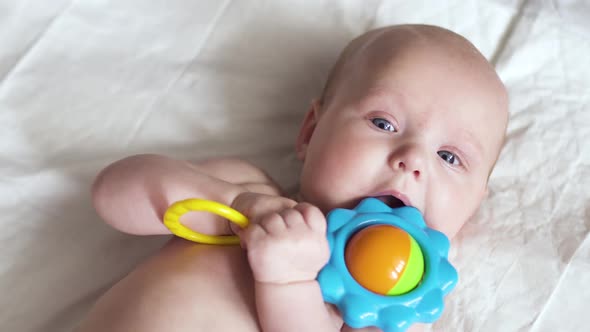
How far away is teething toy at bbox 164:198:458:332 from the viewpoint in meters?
0.96

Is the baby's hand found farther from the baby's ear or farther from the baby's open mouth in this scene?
the baby's ear

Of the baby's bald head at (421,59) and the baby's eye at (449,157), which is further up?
the baby's bald head at (421,59)

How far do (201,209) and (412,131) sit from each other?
418 millimetres

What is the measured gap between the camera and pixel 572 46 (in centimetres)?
159

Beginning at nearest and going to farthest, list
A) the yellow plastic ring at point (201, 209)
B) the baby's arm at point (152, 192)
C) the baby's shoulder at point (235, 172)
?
the yellow plastic ring at point (201, 209), the baby's arm at point (152, 192), the baby's shoulder at point (235, 172)

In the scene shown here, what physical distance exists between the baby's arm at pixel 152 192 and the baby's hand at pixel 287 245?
14cm

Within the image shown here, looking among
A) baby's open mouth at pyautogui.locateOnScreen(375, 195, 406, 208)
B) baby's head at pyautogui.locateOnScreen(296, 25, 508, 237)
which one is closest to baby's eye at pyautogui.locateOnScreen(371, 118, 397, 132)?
baby's head at pyautogui.locateOnScreen(296, 25, 508, 237)

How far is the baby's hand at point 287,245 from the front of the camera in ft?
3.00

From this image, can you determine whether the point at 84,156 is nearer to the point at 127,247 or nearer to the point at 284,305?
the point at 127,247

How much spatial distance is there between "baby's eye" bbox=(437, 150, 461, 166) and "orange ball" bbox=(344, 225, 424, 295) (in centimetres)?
22

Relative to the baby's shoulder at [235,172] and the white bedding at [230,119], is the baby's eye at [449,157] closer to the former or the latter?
the white bedding at [230,119]

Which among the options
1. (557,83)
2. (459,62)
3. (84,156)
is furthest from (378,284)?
(557,83)

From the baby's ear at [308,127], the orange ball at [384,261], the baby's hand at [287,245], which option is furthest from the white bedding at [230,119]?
the baby's hand at [287,245]

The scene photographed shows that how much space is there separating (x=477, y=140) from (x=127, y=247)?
2.16ft
